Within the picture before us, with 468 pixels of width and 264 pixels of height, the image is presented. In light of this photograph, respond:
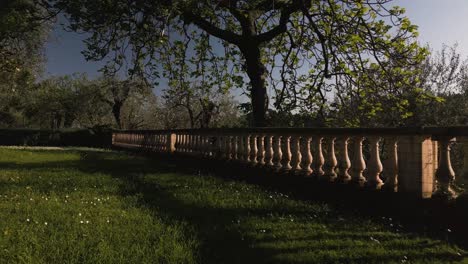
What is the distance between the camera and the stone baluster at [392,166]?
19.4 feet

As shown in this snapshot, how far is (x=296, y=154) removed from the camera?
8.30 metres

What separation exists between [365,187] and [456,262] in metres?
2.39

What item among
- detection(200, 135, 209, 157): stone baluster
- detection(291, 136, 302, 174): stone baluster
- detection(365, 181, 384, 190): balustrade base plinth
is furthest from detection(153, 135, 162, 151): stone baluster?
detection(365, 181, 384, 190): balustrade base plinth

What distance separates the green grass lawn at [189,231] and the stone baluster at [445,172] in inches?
32.5

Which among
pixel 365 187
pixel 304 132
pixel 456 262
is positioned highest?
pixel 304 132

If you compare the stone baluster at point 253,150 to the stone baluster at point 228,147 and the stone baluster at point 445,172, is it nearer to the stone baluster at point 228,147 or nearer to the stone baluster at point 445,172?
the stone baluster at point 228,147

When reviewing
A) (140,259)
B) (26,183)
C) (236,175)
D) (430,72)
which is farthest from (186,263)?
(430,72)

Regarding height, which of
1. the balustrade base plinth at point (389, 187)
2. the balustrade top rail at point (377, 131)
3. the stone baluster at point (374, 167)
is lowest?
the balustrade base plinth at point (389, 187)

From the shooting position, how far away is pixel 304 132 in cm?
801

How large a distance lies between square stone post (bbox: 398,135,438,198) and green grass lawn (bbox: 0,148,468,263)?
74 centimetres

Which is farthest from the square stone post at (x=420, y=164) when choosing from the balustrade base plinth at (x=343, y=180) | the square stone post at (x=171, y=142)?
the square stone post at (x=171, y=142)

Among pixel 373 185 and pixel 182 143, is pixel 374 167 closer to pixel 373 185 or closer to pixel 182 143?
pixel 373 185

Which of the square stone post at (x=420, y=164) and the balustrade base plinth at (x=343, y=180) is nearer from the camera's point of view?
the square stone post at (x=420, y=164)

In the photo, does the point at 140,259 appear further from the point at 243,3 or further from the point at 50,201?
the point at 243,3
